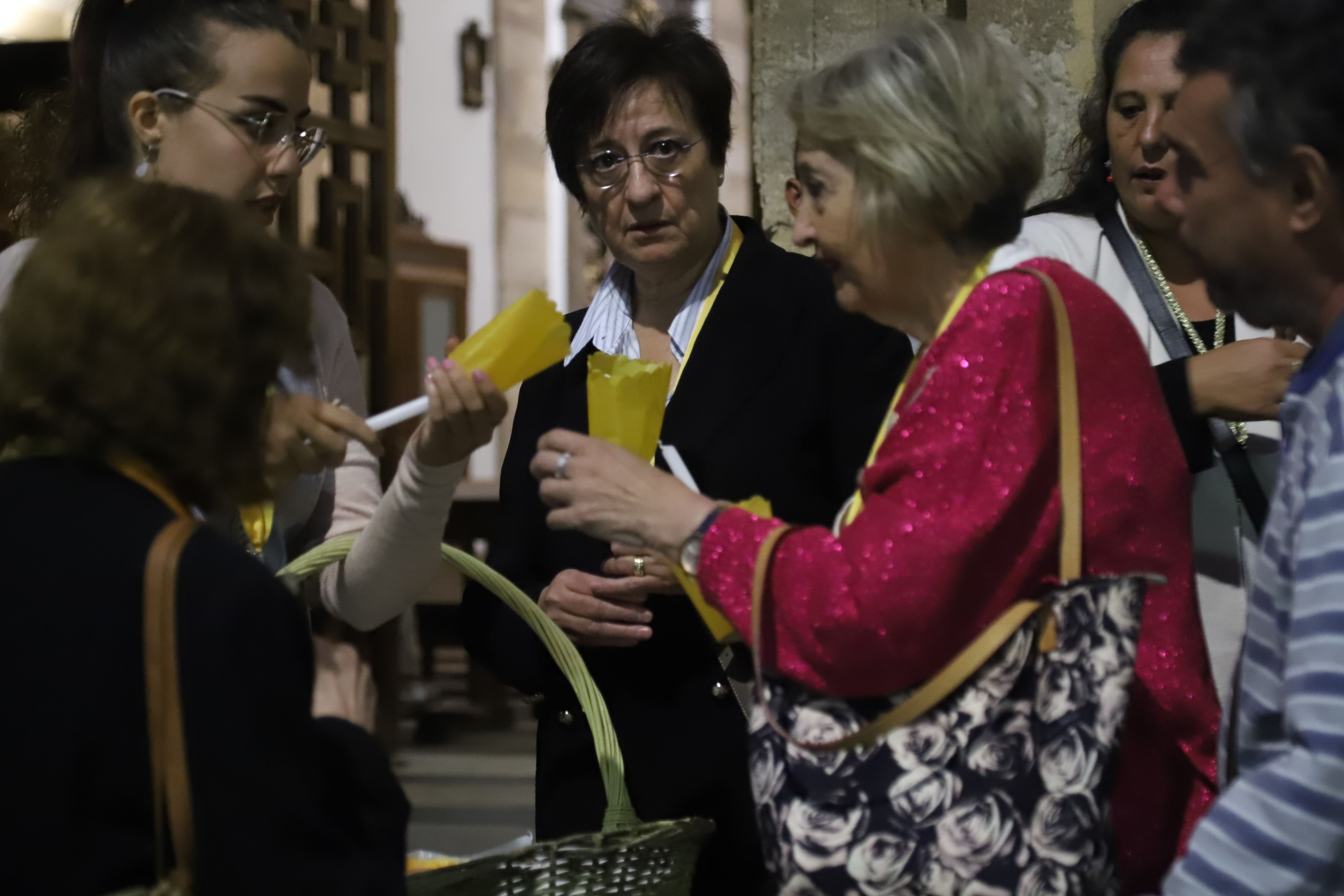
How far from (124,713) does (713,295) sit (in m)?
1.24

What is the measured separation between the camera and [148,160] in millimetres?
2129

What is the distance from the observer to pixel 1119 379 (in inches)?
58.4

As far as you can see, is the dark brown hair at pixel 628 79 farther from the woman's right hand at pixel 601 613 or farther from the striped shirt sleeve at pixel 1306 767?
the striped shirt sleeve at pixel 1306 767

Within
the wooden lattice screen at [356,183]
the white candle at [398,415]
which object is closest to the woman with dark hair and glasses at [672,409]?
the white candle at [398,415]

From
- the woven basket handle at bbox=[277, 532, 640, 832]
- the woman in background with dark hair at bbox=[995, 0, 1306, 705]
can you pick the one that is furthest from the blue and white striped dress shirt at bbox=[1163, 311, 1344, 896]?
the woven basket handle at bbox=[277, 532, 640, 832]

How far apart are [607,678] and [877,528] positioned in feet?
2.71

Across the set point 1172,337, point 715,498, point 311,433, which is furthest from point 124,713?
point 1172,337

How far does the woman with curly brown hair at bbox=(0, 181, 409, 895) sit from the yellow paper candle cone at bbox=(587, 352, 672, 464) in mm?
573

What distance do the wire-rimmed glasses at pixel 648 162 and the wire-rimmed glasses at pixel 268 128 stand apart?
0.43m

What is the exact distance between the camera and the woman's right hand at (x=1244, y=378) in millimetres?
1869

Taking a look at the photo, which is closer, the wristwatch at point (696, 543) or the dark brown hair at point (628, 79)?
the wristwatch at point (696, 543)

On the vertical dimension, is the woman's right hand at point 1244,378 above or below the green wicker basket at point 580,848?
above

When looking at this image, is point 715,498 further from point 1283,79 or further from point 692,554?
point 1283,79

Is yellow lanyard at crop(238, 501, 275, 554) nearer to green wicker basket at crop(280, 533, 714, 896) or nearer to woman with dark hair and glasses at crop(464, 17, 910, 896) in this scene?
green wicker basket at crop(280, 533, 714, 896)
